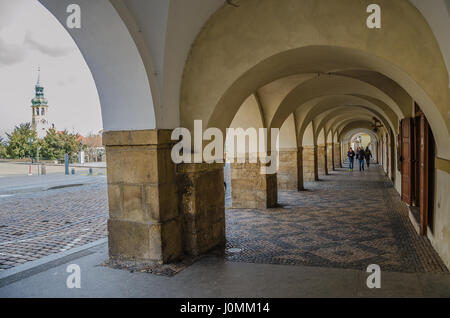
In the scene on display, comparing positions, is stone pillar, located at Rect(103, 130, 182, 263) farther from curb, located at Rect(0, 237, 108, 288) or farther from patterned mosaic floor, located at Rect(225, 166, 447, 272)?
patterned mosaic floor, located at Rect(225, 166, 447, 272)

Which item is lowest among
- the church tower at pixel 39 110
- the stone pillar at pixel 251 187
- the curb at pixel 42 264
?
the curb at pixel 42 264

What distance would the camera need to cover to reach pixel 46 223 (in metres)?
7.95

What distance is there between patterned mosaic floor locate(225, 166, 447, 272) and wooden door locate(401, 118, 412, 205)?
0.46 meters

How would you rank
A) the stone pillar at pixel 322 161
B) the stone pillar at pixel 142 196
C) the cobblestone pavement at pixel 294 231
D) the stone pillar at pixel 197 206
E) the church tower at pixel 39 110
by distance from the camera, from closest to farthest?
the stone pillar at pixel 142 196 → the cobblestone pavement at pixel 294 231 → the stone pillar at pixel 197 206 → the stone pillar at pixel 322 161 → the church tower at pixel 39 110

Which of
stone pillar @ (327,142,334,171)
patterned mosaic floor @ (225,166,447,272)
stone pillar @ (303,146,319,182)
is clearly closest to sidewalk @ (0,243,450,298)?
patterned mosaic floor @ (225,166,447,272)

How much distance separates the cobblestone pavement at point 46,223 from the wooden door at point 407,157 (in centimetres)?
617

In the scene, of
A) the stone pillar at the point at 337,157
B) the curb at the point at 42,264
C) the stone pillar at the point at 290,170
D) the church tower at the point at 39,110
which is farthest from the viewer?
the church tower at the point at 39,110

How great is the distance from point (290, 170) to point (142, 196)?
8.66 m

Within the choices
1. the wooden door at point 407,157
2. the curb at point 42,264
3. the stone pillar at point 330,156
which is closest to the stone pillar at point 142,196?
the curb at point 42,264

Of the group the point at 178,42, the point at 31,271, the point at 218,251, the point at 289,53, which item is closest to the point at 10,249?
the point at 31,271

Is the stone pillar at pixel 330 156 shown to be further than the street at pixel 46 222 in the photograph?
Yes

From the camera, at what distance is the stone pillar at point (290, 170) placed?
41.9ft

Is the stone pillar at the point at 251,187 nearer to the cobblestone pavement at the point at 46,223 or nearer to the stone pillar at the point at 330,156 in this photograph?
the cobblestone pavement at the point at 46,223

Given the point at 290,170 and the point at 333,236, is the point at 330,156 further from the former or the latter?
the point at 333,236
